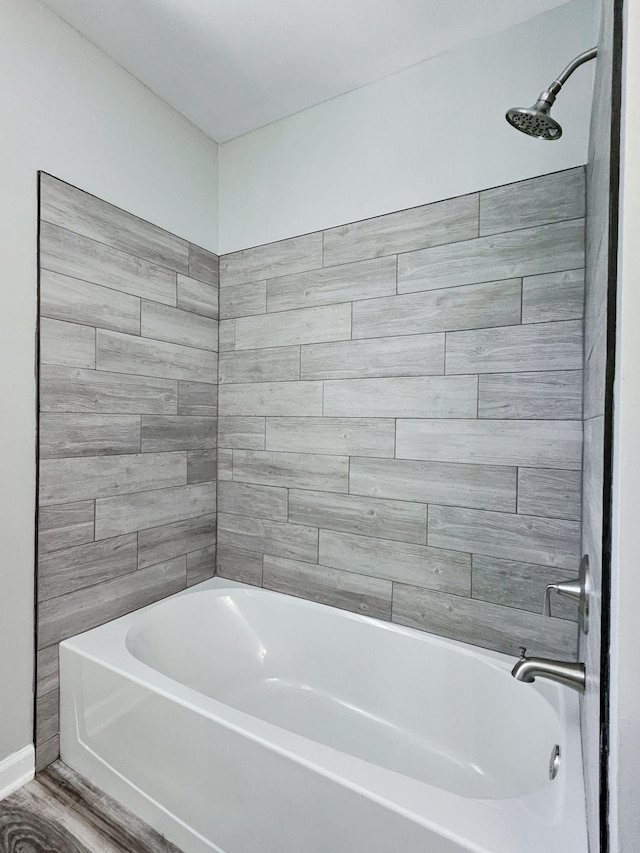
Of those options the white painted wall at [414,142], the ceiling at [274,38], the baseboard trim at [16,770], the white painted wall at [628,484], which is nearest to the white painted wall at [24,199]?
the baseboard trim at [16,770]

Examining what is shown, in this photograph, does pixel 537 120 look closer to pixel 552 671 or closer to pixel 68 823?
pixel 552 671

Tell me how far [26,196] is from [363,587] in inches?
81.4

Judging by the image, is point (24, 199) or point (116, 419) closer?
point (24, 199)

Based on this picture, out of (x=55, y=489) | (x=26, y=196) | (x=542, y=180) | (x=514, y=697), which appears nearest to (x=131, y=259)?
(x=26, y=196)

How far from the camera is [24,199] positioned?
1.82 meters

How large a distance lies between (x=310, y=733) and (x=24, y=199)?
7.57 ft

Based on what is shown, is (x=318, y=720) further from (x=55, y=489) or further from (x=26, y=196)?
(x=26, y=196)

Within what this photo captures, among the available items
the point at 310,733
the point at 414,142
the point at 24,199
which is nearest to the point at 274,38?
the point at 414,142

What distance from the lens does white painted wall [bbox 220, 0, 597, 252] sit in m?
1.82

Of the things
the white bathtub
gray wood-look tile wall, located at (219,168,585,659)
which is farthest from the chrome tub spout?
gray wood-look tile wall, located at (219,168,585,659)

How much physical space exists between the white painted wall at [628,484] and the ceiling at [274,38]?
164cm

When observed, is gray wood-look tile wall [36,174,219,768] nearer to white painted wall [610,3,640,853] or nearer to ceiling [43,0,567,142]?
ceiling [43,0,567,142]

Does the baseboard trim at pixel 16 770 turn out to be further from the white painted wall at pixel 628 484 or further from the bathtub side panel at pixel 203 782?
the white painted wall at pixel 628 484

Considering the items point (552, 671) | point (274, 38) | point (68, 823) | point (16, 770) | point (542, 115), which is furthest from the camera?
point (274, 38)
